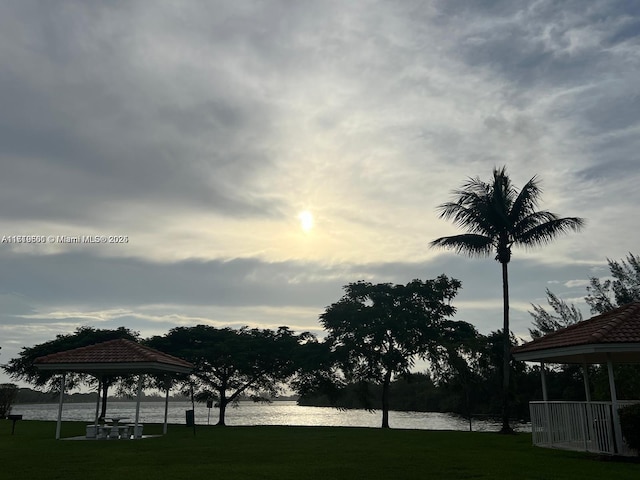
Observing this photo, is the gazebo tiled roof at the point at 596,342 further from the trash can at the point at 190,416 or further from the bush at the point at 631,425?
the trash can at the point at 190,416

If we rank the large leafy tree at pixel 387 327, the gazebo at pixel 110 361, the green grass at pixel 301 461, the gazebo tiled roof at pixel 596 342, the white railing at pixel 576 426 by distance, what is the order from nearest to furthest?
the green grass at pixel 301 461 → the gazebo tiled roof at pixel 596 342 → the white railing at pixel 576 426 → the gazebo at pixel 110 361 → the large leafy tree at pixel 387 327

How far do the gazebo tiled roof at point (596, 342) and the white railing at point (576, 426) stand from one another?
1.48 meters

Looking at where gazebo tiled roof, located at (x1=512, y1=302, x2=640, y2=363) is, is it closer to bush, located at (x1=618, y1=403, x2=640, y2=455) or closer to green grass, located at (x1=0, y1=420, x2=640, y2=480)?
bush, located at (x1=618, y1=403, x2=640, y2=455)

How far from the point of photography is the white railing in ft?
47.3

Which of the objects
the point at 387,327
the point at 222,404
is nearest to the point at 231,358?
the point at 222,404

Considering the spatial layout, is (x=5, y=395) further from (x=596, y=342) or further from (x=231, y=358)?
(x=596, y=342)

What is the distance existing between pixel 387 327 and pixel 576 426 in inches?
723

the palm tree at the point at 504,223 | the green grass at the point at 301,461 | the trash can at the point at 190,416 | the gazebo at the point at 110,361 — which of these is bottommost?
the green grass at the point at 301,461

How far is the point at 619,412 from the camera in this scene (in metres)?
14.1

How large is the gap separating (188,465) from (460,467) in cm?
649

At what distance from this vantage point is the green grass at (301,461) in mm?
11430

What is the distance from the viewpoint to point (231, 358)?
3728 cm

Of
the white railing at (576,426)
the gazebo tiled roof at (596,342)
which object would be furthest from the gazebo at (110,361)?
the white railing at (576,426)

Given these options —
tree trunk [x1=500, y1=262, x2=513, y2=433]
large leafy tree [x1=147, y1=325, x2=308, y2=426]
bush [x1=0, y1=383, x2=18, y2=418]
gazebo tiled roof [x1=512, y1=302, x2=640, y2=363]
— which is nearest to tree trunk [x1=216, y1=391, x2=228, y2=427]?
large leafy tree [x1=147, y1=325, x2=308, y2=426]
